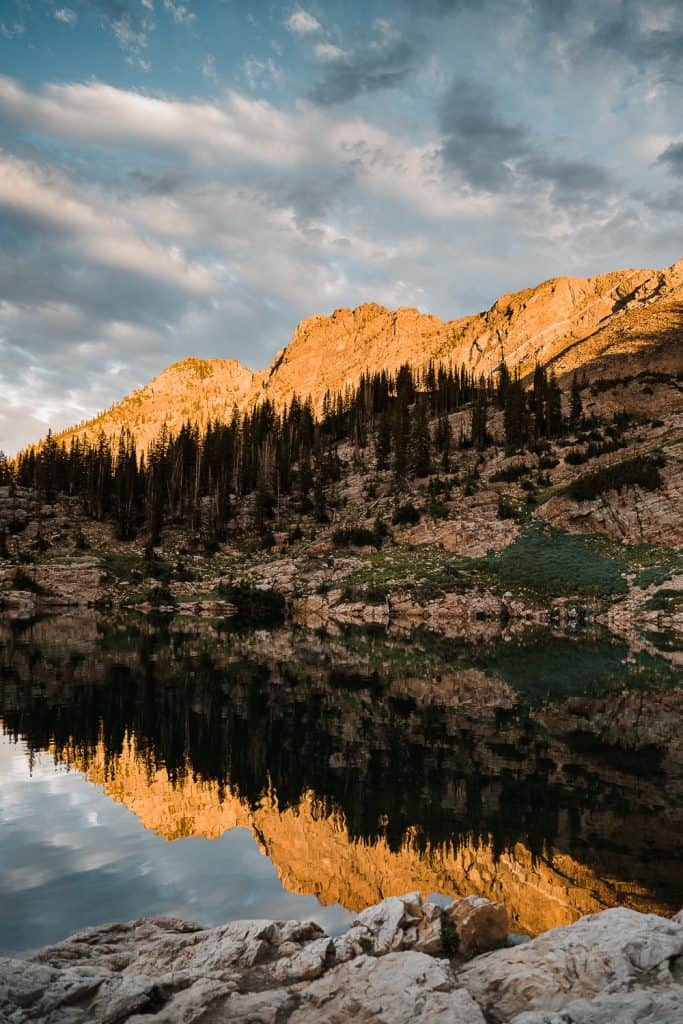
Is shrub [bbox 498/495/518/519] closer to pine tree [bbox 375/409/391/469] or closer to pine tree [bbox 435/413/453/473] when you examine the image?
pine tree [bbox 435/413/453/473]

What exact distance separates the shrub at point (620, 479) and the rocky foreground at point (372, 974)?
217 ft

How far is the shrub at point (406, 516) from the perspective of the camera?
77.4 metres

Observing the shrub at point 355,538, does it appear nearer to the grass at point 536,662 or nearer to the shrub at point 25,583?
the grass at point 536,662

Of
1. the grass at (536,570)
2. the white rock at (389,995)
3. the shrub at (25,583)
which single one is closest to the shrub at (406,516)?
the grass at (536,570)

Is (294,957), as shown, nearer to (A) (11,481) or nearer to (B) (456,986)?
(B) (456,986)

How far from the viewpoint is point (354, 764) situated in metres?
16.2

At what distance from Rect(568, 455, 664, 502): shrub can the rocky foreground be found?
2599 inches

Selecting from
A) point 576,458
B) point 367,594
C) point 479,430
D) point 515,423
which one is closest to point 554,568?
point 367,594

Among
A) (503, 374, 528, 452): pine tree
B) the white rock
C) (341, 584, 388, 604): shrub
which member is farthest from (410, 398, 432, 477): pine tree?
the white rock

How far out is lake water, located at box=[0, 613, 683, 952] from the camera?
10.0 metres

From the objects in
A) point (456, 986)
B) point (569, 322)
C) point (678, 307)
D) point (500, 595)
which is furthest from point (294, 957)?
point (569, 322)

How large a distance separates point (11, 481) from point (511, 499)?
9092 cm

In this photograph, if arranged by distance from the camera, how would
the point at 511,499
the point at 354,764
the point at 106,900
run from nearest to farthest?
the point at 106,900 < the point at 354,764 < the point at 511,499

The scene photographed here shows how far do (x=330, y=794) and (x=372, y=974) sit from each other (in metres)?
7.48
